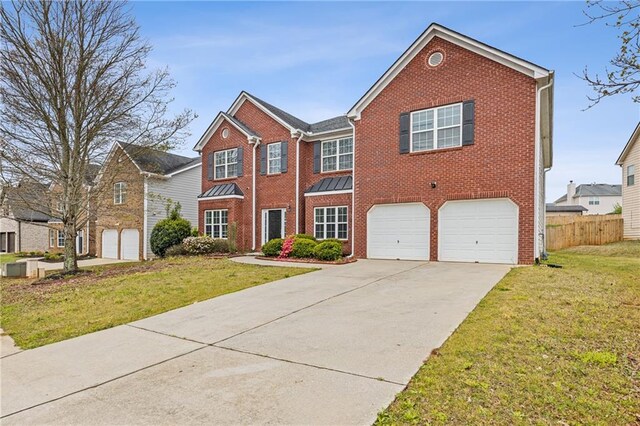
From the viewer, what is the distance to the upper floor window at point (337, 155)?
17609 millimetres

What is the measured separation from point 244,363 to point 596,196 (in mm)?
63217

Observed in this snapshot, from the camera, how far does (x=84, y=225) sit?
14.1 m

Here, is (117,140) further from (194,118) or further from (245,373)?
(245,373)

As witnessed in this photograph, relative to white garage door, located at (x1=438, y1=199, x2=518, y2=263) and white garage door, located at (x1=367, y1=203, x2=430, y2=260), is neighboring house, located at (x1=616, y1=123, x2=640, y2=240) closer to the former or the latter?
white garage door, located at (x1=438, y1=199, x2=518, y2=263)

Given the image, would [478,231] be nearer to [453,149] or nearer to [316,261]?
[453,149]

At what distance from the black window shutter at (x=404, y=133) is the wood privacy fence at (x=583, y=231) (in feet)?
40.3

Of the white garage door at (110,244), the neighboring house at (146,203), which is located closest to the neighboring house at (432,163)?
the neighboring house at (146,203)

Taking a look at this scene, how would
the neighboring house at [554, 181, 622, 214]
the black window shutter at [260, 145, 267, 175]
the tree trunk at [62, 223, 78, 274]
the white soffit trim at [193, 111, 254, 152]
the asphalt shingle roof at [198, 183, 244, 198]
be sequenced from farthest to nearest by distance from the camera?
the neighboring house at [554, 181, 622, 214] < the white soffit trim at [193, 111, 254, 152] < the asphalt shingle roof at [198, 183, 244, 198] < the black window shutter at [260, 145, 267, 175] < the tree trunk at [62, 223, 78, 274]

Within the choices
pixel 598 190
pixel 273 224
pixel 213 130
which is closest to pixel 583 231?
pixel 273 224

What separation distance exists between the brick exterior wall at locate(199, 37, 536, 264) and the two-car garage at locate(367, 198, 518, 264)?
10.6 inches

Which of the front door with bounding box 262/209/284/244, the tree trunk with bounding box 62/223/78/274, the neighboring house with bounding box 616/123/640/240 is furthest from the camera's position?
the neighboring house with bounding box 616/123/640/240

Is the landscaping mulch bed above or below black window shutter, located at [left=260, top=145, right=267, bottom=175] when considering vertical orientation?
below

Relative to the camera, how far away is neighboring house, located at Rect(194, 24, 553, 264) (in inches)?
476

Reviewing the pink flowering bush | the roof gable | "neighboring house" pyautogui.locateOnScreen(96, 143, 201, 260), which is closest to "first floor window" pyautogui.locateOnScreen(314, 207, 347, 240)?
the pink flowering bush
